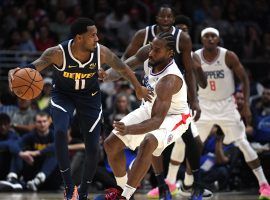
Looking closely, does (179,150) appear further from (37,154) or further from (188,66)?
(37,154)

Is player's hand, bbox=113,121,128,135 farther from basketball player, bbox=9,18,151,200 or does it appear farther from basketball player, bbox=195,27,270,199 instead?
basketball player, bbox=195,27,270,199

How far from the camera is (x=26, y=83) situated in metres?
7.41

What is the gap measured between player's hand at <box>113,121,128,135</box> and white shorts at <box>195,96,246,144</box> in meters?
3.11

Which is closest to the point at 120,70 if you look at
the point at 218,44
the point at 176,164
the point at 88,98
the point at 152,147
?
the point at 88,98

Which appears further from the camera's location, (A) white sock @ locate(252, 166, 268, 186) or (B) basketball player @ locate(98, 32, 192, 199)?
(A) white sock @ locate(252, 166, 268, 186)

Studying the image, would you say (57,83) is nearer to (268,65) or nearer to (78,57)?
(78,57)

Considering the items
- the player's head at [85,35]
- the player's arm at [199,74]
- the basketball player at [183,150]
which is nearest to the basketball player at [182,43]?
the basketball player at [183,150]

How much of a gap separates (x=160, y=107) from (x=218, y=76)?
9.47ft

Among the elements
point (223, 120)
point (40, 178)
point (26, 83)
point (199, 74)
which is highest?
point (26, 83)

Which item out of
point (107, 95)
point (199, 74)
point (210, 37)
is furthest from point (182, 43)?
point (107, 95)

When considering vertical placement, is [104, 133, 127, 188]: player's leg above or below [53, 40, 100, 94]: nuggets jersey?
below

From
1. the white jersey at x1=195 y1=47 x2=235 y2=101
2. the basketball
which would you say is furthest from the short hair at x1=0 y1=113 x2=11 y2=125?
the basketball

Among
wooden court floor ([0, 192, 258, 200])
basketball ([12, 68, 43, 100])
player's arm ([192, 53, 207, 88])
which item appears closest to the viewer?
basketball ([12, 68, 43, 100])

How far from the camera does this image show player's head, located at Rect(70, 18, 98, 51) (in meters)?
7.68
